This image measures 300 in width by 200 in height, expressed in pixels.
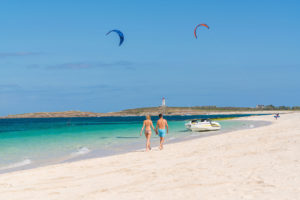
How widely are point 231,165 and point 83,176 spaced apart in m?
3.99

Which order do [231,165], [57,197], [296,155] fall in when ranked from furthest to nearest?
1. [296,155]
2. [231,165]
3. [57,197]

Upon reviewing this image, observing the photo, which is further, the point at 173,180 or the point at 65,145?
the point at 65,145

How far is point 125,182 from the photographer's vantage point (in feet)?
26.0

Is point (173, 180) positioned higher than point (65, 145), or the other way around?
point (65, 145)

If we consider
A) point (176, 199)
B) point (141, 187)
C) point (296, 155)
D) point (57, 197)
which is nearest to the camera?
point (176, 199)

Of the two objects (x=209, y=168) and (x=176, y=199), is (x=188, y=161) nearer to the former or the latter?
(x=209, y=168)

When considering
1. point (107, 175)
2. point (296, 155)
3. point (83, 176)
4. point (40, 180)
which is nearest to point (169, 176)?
point (107, 175)

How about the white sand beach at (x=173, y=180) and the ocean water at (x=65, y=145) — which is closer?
the white sand beach at (x=173, y=180)

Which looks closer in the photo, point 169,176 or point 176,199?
point 176,199

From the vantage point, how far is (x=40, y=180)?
28.6ft

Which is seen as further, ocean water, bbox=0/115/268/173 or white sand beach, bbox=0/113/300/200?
ocean water, bbox=0/115/268/173

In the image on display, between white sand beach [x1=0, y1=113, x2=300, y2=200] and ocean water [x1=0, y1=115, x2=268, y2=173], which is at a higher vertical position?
ocean water [x1=0, y1=115, x2=268, y2=173]

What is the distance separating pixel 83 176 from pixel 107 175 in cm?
64

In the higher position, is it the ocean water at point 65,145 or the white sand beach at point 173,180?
the ocean water at point 65,145
